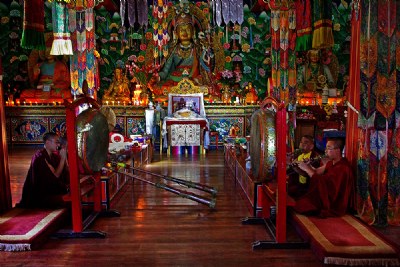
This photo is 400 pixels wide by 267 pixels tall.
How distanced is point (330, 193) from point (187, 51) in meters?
9.50

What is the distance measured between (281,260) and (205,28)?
10.5 m

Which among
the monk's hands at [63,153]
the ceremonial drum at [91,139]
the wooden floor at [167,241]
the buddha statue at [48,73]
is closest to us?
the wooden floor at [167,241]

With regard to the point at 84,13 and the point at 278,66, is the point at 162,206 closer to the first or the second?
the point at 84,13

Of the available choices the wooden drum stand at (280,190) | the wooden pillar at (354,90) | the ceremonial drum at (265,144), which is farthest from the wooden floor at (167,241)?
the wooden pillar at (354,90)

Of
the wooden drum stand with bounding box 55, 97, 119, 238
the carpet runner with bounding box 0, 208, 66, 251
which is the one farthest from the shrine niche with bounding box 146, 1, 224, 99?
the wooden drum stand with bounding box 55, 97, 119, 238

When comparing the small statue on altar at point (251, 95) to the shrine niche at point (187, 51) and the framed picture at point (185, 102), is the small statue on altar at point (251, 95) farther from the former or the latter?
the framed picture at point (185, 102)

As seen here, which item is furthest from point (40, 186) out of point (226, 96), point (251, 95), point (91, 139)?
point (251, 95)

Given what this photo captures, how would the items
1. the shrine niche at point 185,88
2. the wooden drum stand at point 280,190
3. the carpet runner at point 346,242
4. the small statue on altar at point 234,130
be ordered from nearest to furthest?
the carpet runner at point 346,242
the wooden drum stand at point 280,190
the small statue on altar at point 234,130
the shrine niche at point 185,88

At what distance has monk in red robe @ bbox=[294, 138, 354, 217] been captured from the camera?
425 cm

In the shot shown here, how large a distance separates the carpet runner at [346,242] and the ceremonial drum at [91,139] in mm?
2282

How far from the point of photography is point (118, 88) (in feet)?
40.5

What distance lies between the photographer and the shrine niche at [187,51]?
12711 mm

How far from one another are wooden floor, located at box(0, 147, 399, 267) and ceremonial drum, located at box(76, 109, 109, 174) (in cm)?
69

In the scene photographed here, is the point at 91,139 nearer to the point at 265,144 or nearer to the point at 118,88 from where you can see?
the point at 265,144
